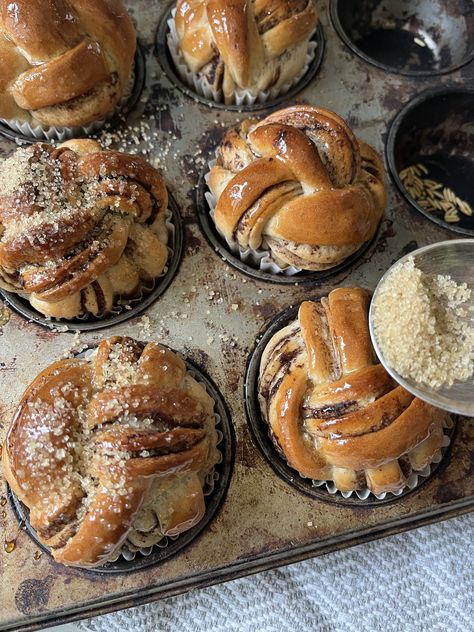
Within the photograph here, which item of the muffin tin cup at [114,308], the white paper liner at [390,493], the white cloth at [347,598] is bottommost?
the white cloth at [347,598]

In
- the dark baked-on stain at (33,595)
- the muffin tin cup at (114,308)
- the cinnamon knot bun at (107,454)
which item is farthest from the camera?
the muffin tin cup at (114,308)

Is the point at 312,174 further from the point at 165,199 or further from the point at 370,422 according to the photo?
the point at 370,422

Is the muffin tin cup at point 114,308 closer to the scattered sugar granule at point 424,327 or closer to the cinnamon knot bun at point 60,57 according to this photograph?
the cinnamon knot bun at point 60,57

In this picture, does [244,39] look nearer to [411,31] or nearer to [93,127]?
[93,127]

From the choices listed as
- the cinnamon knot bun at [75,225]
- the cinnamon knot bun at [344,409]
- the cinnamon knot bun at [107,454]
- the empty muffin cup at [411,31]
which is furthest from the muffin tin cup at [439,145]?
the cinnamon knot bun at [107,454]

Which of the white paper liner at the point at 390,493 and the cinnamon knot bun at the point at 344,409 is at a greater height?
the cinnamon knot bun at the point at 344,409
